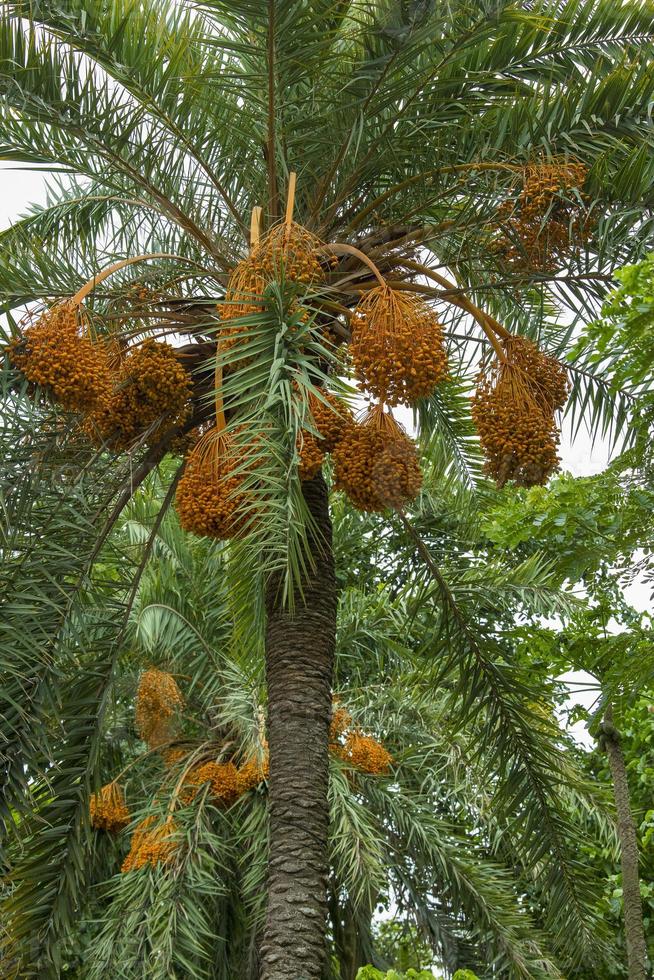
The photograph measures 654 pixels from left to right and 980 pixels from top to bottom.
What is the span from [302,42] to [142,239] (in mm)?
2760

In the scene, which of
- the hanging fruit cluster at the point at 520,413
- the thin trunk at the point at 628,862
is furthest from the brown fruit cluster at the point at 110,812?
the hanging fruit cluster at the point at 520,413

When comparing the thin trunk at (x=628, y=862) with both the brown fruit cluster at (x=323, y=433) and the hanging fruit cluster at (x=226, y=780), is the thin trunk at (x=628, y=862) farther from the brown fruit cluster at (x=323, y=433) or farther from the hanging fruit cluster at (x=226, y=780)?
the brown fruit cluster at (x=323, y=433)

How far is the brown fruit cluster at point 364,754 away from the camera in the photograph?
10031 millimetres

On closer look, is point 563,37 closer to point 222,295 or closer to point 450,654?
point 222,295

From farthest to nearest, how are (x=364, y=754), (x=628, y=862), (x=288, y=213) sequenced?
(x=364, y=754) < (x=628, y=862) < (x=288, y=213)

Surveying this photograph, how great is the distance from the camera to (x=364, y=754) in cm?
1005

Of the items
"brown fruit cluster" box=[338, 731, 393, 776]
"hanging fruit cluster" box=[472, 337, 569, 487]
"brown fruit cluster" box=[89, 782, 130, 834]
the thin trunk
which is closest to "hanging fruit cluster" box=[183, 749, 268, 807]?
"brown fruit cluster" box=[89, 782, 130, 834]

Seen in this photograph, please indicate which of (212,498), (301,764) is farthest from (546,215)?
(301,764)

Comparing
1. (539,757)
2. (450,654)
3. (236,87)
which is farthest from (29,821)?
(236,87)

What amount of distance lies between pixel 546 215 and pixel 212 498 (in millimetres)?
1878

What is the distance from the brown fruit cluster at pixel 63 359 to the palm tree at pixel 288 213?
10.1 inches

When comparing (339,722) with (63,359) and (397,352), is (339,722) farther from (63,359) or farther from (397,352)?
(397,352)

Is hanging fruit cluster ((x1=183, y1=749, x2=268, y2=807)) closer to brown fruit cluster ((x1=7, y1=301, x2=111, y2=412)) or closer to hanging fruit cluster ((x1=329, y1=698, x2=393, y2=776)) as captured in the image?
hanging fruit cluster ((x1=329, y1=698, x2=393, y2=776))

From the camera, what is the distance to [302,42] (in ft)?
17.8
